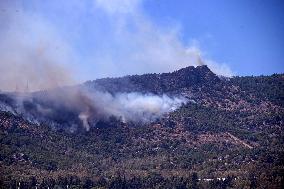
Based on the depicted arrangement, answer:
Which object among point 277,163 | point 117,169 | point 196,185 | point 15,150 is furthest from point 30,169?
point 277,163

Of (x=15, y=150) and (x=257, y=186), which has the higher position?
(x=15, y=150)

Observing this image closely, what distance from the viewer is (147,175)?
6526 inches

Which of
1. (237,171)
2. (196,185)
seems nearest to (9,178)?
(196,185)

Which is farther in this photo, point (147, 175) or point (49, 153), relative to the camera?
point (49, 153)

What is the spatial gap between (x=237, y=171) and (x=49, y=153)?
7369cm

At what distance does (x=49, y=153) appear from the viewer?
639ft

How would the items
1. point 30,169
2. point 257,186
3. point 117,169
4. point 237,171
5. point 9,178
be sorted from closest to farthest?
point 257,186 → point 9,178 → point 237,171 → point 30,169 → point 117,169

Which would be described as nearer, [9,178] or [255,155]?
[9,178]

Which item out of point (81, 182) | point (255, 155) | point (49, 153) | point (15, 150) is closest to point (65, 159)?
point (49, 153)

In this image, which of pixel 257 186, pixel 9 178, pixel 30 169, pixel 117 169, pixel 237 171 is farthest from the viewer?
pixel 117 169

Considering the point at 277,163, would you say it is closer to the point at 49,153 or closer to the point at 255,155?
the point at 255,155

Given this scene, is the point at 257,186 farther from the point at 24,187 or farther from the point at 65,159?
the point at 65,159

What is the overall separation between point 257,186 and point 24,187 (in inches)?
2591

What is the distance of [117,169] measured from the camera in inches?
7269
